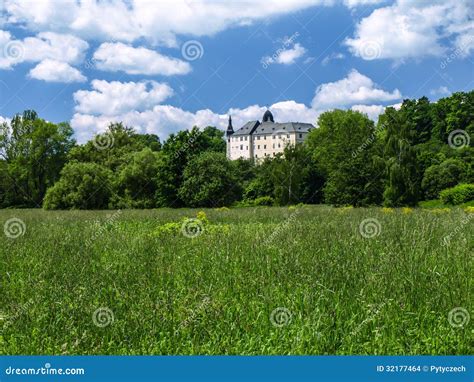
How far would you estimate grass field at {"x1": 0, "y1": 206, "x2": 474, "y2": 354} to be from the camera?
3.78 meters

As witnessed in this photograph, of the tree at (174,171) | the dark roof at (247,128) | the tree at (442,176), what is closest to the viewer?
the tree at (174,171)

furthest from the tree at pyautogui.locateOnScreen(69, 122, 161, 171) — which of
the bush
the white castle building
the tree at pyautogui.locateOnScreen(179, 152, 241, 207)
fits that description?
the white castle building

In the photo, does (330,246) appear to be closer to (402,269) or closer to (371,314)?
(402,269)

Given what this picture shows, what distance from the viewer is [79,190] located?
35.8m

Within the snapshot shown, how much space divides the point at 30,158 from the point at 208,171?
19.8m

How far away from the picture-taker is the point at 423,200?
4325 centimetres

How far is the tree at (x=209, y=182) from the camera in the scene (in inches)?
1423

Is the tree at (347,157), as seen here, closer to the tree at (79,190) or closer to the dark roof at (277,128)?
the tree at (79,190)

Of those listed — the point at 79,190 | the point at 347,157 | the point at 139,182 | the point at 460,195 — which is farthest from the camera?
the point at 139,182

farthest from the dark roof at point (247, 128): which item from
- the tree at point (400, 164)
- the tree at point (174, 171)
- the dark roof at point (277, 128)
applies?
the tree at point (400, 164)

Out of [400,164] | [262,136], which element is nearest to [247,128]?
[262,136]

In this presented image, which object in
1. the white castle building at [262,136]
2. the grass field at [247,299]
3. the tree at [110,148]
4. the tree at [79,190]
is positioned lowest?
the grass field at [247,299]

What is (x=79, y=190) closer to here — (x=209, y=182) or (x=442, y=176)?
(x=209, y=182)

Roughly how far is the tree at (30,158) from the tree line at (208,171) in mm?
100
